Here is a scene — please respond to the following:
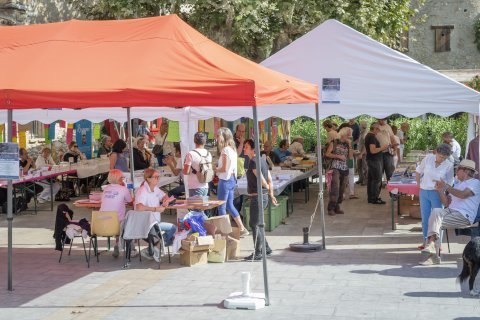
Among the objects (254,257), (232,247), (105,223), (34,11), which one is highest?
(34,11)

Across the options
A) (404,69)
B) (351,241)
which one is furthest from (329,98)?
(351,241)

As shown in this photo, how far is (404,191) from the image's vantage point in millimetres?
13461

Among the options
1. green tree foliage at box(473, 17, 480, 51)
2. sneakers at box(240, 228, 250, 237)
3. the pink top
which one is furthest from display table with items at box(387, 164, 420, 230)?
green tree foliage at box(473, 17, 480, 51)

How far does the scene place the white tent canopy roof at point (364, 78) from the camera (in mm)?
13664

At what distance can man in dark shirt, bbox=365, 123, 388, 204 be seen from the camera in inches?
660

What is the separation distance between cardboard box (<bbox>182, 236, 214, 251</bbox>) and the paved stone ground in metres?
0.28

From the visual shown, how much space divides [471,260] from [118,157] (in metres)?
8.89

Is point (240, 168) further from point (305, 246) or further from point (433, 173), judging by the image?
point (433, 173)

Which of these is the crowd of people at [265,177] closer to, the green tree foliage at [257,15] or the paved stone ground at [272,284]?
the paved stone ground at [272,284]

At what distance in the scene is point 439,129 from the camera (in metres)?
27.7

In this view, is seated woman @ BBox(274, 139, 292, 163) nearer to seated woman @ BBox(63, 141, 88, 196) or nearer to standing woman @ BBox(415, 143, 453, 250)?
seated woman @ BBox(63, 141, 88, 196)

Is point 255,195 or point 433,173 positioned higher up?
point 433,173

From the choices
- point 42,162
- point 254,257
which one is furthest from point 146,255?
point 42,162

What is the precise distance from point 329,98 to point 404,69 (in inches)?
54.4
